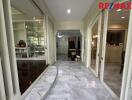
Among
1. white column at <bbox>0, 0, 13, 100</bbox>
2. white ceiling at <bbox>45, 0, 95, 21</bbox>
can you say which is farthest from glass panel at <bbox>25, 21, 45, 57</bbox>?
white column at <bbox>0, 0, 13, 100</bbox>

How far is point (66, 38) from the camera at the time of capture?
1093 cm

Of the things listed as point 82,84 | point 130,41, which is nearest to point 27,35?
point 82,84

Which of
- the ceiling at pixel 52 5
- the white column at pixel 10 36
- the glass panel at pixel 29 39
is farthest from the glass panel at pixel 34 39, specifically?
the white column at pixel 10 36

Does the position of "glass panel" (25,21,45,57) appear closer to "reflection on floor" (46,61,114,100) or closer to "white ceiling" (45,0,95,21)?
"white ceiling" (45,0,95,21)

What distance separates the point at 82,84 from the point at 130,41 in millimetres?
1922

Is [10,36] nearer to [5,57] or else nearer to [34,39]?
[5,57]

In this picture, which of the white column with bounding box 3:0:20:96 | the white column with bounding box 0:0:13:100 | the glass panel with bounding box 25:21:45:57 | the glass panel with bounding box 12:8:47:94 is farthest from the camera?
the glass panel with bounding box 25:21:45:57

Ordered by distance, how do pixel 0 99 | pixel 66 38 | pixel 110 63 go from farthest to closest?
pixel 66 38 < pixel 110 63 < pixel 0 99

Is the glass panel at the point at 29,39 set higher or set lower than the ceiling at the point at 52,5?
lower

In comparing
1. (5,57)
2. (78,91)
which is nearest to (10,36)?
(5,57)

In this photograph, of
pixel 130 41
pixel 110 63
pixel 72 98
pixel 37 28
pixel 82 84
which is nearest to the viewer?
pixel 130 41

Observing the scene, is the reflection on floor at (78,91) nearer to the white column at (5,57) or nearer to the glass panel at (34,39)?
the white column at (5,57)

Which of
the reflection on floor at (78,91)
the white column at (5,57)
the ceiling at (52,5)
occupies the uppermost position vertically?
the ceiling at (52,5)

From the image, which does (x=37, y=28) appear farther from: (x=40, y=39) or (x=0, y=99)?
(x=0, y=99)
